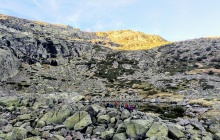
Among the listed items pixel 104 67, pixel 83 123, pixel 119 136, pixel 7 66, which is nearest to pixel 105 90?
pixel 7 66

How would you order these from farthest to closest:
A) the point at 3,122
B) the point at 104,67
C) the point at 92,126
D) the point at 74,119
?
the point at 104,67, the point at 3,122, the point at 74,119, the point at 92,126

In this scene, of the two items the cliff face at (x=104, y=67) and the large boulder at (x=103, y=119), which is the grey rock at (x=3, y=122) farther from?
the cliff face at (x=104, y=67)

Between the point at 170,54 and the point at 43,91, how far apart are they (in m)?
80.3

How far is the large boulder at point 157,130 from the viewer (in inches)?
886

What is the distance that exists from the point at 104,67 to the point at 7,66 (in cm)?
4386

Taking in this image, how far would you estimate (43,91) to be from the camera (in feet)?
211

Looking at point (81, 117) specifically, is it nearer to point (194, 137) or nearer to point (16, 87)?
point (194, 137)

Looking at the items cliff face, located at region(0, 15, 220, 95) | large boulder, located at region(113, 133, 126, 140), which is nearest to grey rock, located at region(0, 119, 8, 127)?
large boulder, located at region(113, 133, 126, 140)

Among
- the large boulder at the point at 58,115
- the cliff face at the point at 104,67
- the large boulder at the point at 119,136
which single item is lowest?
the large boulder at the point at 119,136

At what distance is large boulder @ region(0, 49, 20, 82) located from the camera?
76562 mm

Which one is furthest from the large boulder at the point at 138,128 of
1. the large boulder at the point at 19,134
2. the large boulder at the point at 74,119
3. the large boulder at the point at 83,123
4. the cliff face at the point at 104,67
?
the cliff face at the point at 104,67

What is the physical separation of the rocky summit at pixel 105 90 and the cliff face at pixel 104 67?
0.30 m

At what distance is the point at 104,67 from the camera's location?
359 ft

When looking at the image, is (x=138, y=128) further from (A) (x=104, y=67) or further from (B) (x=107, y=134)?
(A) (x=104, y=67)
